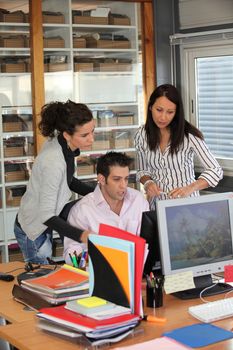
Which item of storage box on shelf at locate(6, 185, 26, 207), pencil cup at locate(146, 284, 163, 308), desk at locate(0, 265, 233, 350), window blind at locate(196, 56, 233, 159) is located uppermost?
window blind at locate(196, 56, 233, 159)

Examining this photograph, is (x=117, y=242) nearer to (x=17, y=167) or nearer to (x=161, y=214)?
(x=161, y=214)

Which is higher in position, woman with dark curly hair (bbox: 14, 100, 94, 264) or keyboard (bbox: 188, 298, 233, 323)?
woman with dark curly hair (bbox: 14, 100, 94, 264)

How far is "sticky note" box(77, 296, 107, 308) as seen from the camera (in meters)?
2.66

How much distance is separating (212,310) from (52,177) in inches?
44.3

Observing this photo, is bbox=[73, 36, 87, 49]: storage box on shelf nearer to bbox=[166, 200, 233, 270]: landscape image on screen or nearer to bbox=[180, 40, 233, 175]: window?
bbox=[180, 40, 233, 175]: window

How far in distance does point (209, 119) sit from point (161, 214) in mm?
3153

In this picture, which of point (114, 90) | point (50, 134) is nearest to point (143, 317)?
point (50, 134)

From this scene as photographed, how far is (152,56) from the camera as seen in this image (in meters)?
6.36

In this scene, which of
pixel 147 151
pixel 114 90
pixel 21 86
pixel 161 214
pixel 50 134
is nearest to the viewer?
pixel 161 214

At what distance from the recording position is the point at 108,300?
273cm

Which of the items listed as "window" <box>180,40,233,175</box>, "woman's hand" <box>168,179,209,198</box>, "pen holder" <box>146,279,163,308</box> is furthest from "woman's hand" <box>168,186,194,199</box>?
"window" <box>180,40,233,175</box>

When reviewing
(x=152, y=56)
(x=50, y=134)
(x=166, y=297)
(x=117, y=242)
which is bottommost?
(x=166, y=297)

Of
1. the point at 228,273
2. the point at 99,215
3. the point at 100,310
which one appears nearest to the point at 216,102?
the point at 99,215

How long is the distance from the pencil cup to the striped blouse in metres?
1.45
